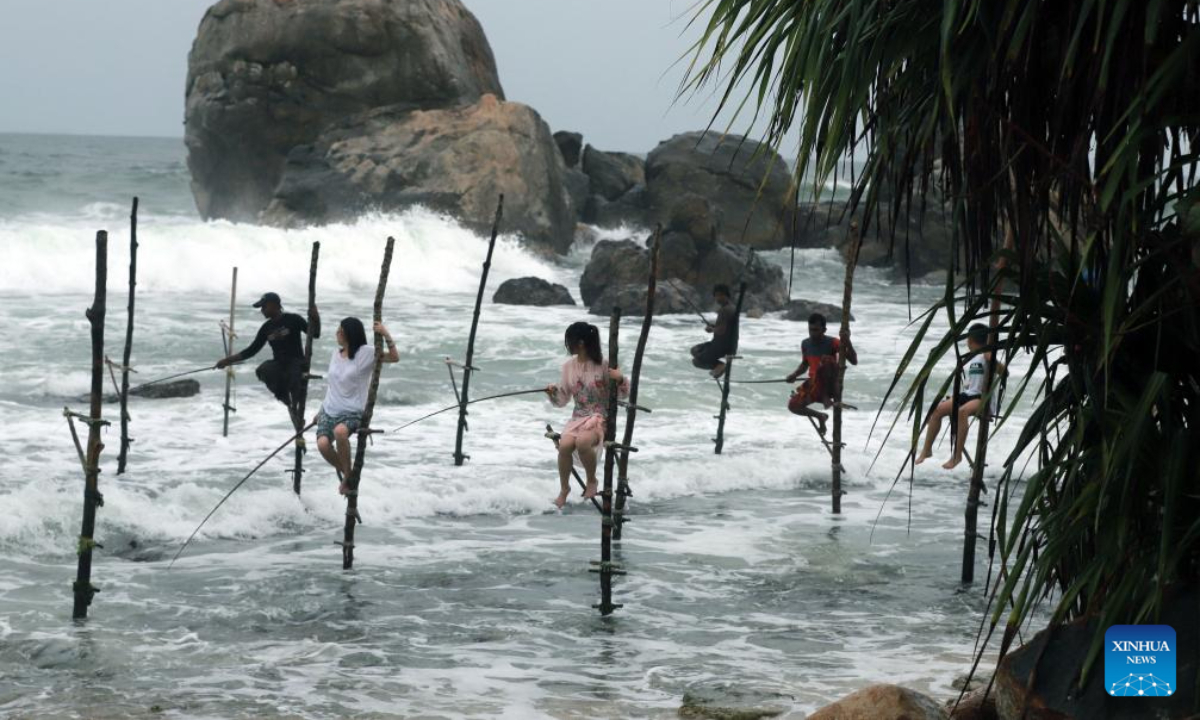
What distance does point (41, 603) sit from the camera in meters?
9.70

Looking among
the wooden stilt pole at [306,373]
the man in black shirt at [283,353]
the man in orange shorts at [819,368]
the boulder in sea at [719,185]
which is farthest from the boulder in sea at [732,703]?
the boulder in sea at [719,185]

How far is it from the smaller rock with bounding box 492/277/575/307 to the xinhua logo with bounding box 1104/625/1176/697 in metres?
23.5

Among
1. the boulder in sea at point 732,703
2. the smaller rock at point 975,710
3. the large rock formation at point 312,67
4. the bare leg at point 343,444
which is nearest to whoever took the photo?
the smaller rock at point 975,710

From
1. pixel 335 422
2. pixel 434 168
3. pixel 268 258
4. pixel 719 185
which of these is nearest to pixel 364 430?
pixel 335 422

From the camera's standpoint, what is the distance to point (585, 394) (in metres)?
10.1

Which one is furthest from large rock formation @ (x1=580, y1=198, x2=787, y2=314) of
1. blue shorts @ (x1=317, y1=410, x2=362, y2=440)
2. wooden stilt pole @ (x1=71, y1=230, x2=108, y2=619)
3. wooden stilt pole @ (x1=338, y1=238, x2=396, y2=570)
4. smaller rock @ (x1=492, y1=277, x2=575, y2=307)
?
wooden stilt pole @ (x1=71, y1=230, x2=108, y2=619)

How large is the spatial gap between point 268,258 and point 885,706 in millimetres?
27884

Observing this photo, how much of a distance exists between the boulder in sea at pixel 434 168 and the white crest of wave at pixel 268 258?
48 centimetres

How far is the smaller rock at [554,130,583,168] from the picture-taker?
142ft

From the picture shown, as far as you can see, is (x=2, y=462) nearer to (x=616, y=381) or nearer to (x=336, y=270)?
(x=616, y=381)

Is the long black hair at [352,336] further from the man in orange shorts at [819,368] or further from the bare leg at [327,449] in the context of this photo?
Answer: the man in orange shorts at [819,368]

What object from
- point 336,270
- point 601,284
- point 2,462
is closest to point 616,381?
point 2,462

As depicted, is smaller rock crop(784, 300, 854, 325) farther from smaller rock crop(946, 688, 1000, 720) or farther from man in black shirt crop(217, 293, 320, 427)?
smaller rock crop(946, 688, 1000, 720)

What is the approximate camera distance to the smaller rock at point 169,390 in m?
18.2
